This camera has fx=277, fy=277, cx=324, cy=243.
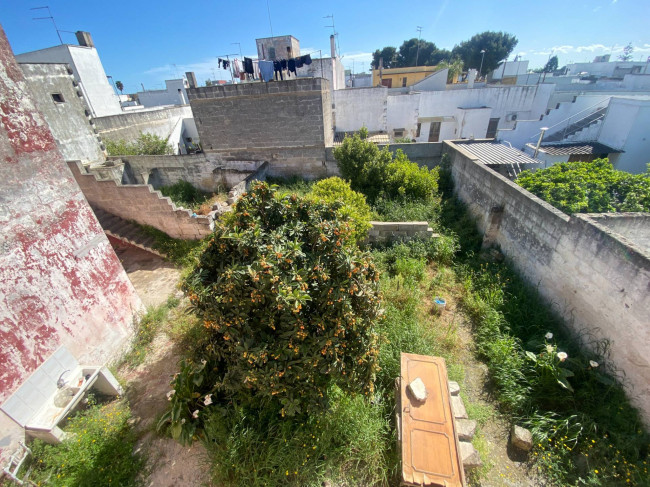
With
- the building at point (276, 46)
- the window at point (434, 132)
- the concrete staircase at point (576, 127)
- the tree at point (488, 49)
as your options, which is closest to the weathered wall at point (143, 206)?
the building at point (276, 46)

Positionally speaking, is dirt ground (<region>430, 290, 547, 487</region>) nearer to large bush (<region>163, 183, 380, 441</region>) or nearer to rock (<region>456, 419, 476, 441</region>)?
rock (<region>456, 419, 476, 441</region>)

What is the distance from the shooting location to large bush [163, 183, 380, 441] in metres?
2.99

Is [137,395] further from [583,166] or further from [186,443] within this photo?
[583,166]

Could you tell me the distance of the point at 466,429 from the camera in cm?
382

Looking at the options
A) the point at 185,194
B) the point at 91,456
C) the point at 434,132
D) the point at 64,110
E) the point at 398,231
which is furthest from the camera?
the point at 434,132

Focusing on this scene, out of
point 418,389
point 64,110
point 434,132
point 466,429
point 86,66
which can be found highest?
point 86,66

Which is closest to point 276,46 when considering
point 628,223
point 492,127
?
point 492,127

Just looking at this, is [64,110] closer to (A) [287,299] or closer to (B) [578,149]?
(A) [287,299]

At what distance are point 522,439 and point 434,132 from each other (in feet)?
62.1

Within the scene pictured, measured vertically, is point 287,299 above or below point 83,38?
below

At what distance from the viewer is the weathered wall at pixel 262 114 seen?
1002 centimetres

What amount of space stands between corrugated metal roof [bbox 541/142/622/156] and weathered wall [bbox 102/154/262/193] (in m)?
12.8

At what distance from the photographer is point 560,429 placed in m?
3.89

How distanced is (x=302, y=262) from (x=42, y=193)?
4.40 m
